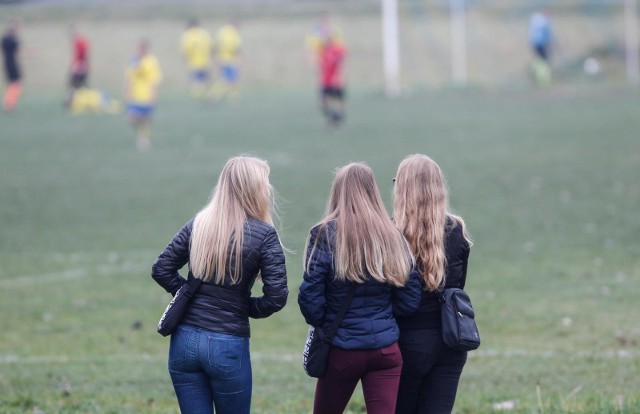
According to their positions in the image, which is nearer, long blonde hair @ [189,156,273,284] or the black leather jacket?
long blonde hair @ [189,156,273,284]

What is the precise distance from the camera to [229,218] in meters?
4.78

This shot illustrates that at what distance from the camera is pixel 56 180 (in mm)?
18000

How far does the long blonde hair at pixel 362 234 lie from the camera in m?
4.63

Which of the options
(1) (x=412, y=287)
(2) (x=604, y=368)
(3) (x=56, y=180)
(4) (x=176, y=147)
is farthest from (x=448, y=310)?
(4) (x=176, y=147)

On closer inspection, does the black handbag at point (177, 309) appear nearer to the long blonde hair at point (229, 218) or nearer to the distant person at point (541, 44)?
the long blonde hair at point (229, 218)

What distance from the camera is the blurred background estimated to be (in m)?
7.38

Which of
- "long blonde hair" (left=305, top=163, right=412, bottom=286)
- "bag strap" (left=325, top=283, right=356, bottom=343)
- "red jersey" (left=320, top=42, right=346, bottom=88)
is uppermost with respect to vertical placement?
"red jersey" (left=320, top=42, right=346, bottom=88)

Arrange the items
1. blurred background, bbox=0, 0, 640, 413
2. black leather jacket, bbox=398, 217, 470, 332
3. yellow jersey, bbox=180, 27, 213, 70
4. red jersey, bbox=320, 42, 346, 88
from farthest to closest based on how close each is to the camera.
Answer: yellow jersey, bbox=180, 27, 213, 70, red jersey, bbox=320, 42, 346, 88, blurred background, bbox=0, 0, 640, 413, black leather jacket, bbox=398, 217, 470, 332

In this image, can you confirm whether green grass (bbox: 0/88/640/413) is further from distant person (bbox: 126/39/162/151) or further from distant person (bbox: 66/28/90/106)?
distant person (bbox: 66/28/90/106)

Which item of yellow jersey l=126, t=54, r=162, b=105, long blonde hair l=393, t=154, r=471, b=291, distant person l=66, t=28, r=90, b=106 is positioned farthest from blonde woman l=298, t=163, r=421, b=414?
distant person l=66, t=28, r=90, b=106

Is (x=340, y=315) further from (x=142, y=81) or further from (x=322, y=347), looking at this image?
(x=142, y=81)

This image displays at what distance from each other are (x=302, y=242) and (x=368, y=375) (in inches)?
297

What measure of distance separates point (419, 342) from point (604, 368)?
9.28 feet

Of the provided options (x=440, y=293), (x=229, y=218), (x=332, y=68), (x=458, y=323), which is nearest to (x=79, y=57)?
(x=332, y=68)
